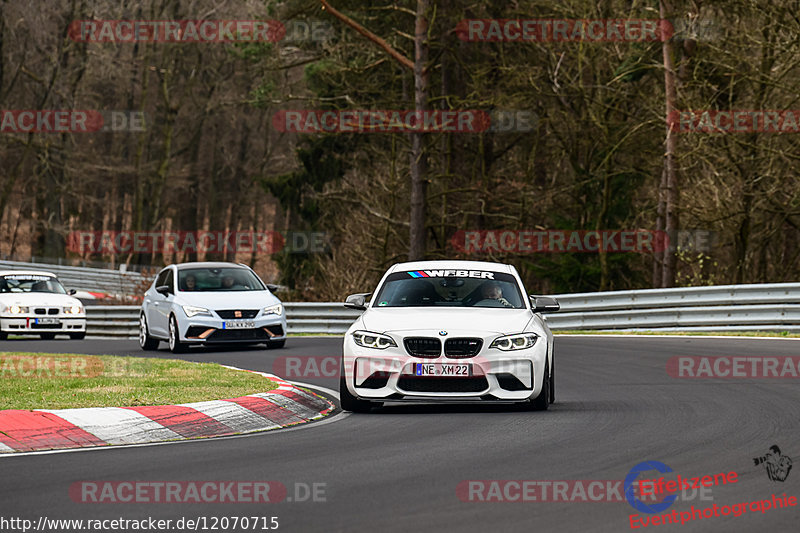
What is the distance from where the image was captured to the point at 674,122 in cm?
3105

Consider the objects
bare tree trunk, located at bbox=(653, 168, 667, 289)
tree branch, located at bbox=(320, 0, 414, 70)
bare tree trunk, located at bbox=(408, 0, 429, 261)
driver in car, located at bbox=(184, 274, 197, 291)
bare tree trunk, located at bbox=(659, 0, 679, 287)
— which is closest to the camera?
driver in car, located at bbox=(184, 274, 197, 291)

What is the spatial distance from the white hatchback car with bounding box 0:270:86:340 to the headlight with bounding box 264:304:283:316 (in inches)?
307

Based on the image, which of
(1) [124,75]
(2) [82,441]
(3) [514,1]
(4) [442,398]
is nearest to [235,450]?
(2) [82,441]

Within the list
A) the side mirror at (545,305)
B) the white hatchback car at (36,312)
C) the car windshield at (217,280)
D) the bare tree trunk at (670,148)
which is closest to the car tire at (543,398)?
the side mirror at (545,305)

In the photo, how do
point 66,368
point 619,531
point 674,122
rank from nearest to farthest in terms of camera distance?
point 619,531, point 66,368, point 674,122

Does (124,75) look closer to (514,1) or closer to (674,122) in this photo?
(514,1)

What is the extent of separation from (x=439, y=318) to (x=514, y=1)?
2854cm

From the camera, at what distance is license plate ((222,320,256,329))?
21766mm

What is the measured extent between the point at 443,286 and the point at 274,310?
31.1ft

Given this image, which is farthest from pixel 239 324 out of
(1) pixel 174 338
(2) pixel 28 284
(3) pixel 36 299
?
(2) pixel 28 284

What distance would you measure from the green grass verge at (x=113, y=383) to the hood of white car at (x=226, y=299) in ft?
10.9

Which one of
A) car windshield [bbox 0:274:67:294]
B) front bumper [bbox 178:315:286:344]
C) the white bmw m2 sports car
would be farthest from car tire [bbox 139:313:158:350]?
the white bmw m2 sports car

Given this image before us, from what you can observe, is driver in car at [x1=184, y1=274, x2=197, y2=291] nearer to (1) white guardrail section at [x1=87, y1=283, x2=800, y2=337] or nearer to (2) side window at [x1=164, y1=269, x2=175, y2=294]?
(2) side window at [x1=164, y1=269, x2=175, y2=294]

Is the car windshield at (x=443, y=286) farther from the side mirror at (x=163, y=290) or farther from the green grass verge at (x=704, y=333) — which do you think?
the green grass verge at (x=704, y=333)
